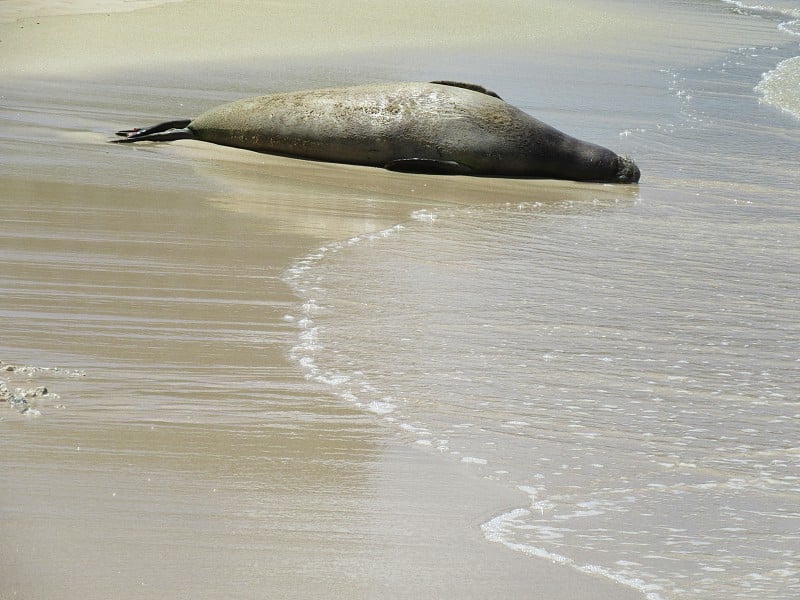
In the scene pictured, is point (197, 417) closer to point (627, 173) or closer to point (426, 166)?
point (426, 166)

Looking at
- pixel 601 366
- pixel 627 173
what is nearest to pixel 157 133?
pixel 627 173

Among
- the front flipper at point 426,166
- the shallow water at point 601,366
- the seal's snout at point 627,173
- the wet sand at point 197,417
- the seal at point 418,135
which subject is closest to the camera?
the wet sand at point 197,417

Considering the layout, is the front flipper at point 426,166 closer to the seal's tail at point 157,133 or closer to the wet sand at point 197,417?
the wet sand at point 197,417

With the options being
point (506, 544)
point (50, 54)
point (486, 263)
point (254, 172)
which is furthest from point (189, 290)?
point (50, 54)

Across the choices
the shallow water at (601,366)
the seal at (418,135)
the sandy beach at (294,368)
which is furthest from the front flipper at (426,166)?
the shallow water at (601,366)

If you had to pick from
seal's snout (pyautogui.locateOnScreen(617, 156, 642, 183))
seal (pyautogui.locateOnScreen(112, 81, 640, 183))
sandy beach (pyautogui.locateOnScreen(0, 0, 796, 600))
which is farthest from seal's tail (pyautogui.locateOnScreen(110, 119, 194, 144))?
seal's snout (pyautogui.locateOnScreen(617, 156, 642, 183))

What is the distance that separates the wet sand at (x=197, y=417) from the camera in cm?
246

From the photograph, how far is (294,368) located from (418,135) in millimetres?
5097

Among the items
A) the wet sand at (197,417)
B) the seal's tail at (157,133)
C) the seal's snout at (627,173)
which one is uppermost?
the seal's tail at (157,133)

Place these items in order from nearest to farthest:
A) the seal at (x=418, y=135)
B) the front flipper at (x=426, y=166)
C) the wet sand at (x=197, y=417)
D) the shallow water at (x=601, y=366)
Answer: the wet sand at (x=197, y=417) < the shallow water at (x=601, y=366) < the front flipper at (x=426, y=166) < the seal at (x=418, y=135)

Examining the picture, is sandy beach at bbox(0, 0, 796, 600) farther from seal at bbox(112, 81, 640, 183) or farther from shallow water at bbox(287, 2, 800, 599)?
seal at bbox(112, 81, 640, 183)

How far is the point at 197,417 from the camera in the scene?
3355 millimetres

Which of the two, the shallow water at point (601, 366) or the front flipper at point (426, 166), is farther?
the front flipper at point (426, 166)

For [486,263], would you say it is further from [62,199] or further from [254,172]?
[254,172]
